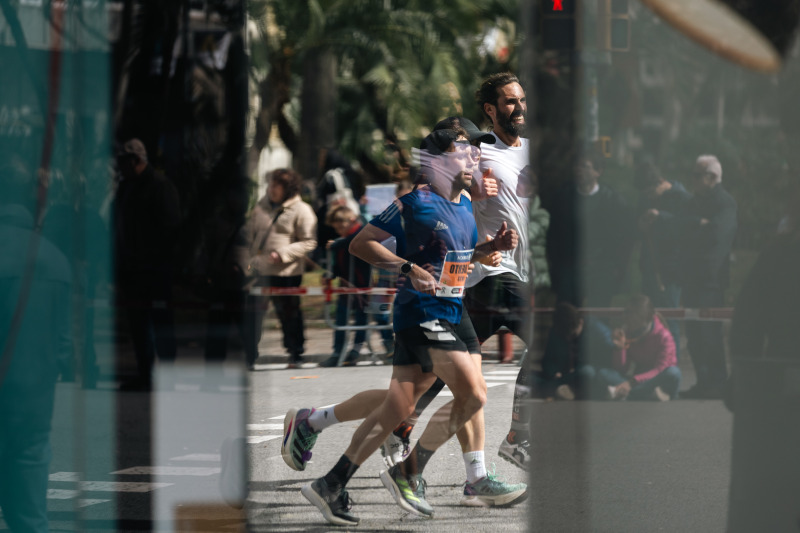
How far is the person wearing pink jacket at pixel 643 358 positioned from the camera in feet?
11.3

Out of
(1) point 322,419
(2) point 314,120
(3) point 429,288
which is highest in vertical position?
(2) point 314,120

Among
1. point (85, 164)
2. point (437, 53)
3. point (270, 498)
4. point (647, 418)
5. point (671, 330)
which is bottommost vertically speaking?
point (270, 498)

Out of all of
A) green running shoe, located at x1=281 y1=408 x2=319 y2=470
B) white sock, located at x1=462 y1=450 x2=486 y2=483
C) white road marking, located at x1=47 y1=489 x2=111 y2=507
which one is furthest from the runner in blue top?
white road marking, located at x1=47 y1=489 x2=111 y2=507

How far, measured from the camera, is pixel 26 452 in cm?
375

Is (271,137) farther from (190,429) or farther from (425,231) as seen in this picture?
(190,429)

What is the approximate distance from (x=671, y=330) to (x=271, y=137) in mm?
Answer: 1782

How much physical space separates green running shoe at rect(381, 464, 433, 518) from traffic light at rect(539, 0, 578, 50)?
1572 mm

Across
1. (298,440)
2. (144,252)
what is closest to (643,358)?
(298,440)

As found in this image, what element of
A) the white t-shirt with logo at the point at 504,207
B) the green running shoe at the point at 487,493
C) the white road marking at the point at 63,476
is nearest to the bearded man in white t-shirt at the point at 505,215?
the white t-shirt with logo at the point at 504,207

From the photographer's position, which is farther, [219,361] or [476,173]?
[219,361]

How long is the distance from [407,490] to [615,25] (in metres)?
1.75

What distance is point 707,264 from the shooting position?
339cm

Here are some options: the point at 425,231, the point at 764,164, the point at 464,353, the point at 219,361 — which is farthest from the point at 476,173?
the point at 219,361

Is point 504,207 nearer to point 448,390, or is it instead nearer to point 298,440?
point 448,390
